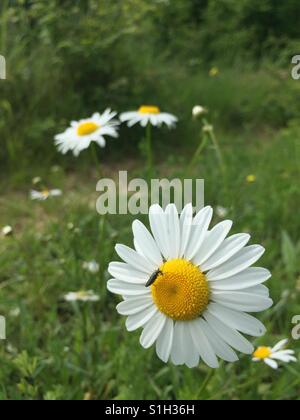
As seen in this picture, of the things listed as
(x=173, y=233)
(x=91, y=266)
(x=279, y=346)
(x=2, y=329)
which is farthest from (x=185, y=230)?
(x=2, y=329)

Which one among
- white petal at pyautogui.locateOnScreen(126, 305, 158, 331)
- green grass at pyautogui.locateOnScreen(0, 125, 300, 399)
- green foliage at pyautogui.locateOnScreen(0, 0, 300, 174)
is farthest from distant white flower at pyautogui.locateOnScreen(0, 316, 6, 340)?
green foliage at pyautogui.locateOnScreen(0, 0, 300, 174)

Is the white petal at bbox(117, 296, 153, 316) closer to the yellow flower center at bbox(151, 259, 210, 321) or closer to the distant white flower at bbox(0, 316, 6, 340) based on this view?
the yellow flower center at bbox(151, 259, 210, 321)

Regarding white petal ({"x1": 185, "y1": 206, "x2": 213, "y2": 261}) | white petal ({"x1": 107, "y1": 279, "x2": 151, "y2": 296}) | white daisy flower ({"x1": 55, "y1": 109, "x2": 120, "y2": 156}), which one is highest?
white daisy flower ({"x1": 55, "y1": 109, "x2": 120, "y2": 156})

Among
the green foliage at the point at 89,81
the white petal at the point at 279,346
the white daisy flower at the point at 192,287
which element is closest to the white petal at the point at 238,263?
the white daisy flower at the point at 192,287

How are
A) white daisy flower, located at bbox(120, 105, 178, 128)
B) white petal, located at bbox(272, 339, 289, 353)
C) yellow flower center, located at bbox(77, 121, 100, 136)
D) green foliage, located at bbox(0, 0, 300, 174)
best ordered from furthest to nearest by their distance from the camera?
green foliage, located at bbox(0, 0, 300, 174) → white daisy flower, located at bbox(120, 105, 178, 128) → yellow flower center, located at bbox(77, 121, 100, 136) → white petal, located at bbox(272, 339, 289, 353)
